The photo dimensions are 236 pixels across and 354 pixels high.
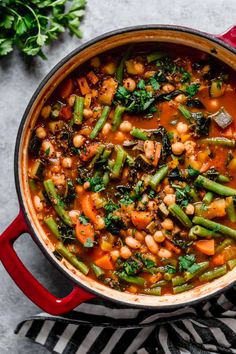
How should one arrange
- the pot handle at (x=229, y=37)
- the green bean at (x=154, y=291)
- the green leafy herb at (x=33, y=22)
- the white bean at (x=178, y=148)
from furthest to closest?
the green leafy herb at (x=33, y=22) → the green bean at (x=154, y=291) → the white bean at (x=178, y=148) → the pot handle at (x=229, y=37)

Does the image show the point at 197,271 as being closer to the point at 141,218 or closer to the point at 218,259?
the point at 218,259

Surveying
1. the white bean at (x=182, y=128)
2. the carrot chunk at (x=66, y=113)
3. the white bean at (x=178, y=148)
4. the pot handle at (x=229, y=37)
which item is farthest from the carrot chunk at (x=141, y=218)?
the pot handle at (x=229, y=37)

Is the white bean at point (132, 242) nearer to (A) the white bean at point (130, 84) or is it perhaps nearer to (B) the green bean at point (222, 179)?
(B) the green bean at point (222, 179)

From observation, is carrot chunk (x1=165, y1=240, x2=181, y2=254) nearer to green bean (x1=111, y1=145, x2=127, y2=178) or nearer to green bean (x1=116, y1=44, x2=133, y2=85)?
green bean (x1=111, y1=145, x2=127, y2=178)

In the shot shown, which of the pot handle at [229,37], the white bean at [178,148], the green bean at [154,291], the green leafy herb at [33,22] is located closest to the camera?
the pot handle at [229,37]

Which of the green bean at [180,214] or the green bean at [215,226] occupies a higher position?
the green bean at [180,214]

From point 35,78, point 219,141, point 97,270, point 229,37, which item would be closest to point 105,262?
point 97,270

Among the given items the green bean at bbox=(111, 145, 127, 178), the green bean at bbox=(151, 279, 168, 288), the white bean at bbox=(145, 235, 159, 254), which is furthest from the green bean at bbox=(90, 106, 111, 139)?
the green bean at bbox=(151, 279, 168, 288)

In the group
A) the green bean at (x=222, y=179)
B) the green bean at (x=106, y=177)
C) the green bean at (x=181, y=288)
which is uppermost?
the green bean at (x=106, y=177)
